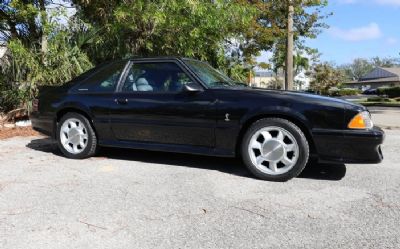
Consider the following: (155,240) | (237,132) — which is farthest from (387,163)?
(155,240)

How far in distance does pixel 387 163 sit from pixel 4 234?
462 cm

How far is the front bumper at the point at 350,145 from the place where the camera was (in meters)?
4.31

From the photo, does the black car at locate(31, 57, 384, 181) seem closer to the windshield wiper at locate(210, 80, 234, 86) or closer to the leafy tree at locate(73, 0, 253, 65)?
the windshield wiper at locate(210, 80, 234, 86)

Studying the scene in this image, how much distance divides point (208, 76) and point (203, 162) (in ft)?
3.70

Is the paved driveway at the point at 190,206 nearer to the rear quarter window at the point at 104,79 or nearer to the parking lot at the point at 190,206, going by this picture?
the parking lot at the point at 190,206

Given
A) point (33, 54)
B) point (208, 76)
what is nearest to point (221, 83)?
point (208, 76)

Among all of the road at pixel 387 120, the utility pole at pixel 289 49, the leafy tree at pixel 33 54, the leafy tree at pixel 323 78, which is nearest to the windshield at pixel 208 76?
the leafy tree at pixel 33 54

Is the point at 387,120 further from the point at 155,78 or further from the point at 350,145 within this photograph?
the point at 155,78

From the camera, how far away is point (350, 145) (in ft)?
14.2

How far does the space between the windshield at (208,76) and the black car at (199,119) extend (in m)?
0.02

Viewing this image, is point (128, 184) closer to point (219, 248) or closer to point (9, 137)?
point (219, 248)

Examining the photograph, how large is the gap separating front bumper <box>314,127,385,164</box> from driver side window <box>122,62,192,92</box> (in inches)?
67.3

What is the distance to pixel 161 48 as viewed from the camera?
33.2 feet

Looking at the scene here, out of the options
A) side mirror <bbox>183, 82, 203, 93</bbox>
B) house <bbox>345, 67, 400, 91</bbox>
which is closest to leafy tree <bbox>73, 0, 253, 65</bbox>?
side mirror <bbox>183, 82, 203, 93</bbox>
